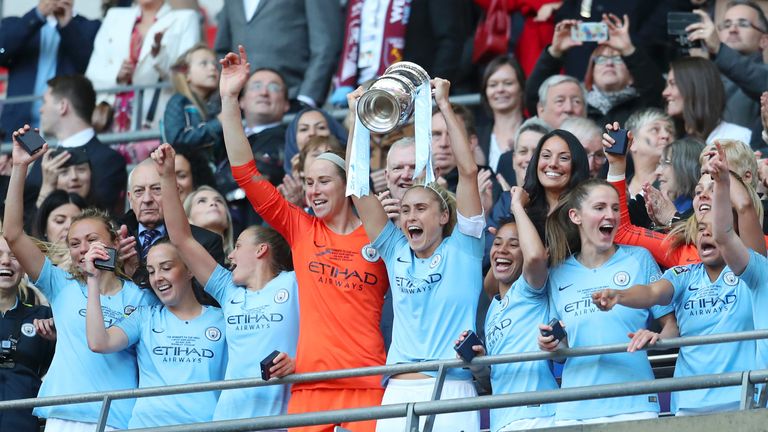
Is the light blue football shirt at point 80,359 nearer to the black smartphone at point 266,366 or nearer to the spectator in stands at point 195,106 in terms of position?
the black smartphone at point 266,366

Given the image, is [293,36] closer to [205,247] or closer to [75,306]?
[205,247]

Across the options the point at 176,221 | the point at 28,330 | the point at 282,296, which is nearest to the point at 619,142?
the point at 282,296

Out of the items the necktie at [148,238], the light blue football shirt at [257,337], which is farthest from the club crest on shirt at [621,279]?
the necktie at [148,238]

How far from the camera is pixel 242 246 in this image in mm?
9383

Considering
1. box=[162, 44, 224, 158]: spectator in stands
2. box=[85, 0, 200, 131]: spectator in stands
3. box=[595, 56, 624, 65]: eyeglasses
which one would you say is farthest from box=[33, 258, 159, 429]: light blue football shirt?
box=[85, 0, 200, 131]: spectator in stands

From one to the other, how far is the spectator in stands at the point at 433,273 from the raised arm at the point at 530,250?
10.2 inches

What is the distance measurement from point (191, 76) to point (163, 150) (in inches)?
138

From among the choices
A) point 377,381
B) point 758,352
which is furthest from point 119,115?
point 758,352

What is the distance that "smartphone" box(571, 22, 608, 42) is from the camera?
1140 centimetres

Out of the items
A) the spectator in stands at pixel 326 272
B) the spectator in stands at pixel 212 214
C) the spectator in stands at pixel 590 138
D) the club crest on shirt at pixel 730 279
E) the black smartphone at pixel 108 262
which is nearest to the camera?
the club crest on shirt at pixel 730 279

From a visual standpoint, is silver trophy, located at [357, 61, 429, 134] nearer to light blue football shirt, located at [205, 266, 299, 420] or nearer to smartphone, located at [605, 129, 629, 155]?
smartphone, located at [605, 129, 629, 155]

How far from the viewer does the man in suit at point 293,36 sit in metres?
12.8

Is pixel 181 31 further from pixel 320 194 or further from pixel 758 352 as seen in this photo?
pixel 758 352

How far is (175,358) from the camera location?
930 cm
